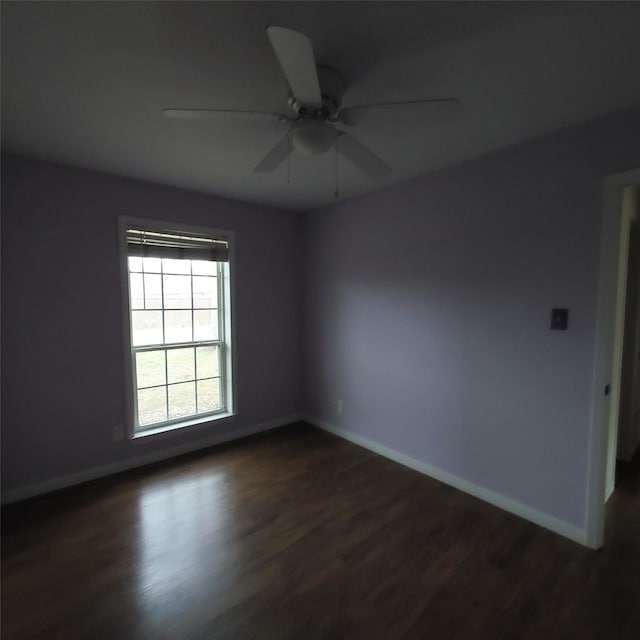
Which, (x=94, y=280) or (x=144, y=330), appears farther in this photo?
(x=144, y=330)

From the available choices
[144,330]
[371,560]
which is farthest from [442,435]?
[144,330]

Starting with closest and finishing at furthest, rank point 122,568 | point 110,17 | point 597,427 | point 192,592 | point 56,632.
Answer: point 110,17, point 56,632, point 192,592, point 122,568, point 597,427

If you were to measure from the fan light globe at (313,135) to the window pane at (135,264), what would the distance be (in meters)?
1.99

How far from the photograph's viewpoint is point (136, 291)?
288 cm

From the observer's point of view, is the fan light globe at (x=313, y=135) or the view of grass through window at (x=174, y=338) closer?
the fan light globe at (x=313, y=135)

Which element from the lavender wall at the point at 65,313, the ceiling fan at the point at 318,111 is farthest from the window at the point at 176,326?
the ceiling fan at the point at 318,111

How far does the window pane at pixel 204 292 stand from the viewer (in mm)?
3232

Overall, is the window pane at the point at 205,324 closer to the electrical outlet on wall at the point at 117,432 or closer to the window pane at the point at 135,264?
the window pane at the point at 135,264

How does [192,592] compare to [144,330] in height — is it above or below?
below

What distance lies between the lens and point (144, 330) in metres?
2.94

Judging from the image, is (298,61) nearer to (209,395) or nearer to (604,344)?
(604,344)

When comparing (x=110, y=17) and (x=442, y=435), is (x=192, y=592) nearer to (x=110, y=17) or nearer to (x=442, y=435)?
(x=442, y=435)

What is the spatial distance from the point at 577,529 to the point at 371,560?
4.08ft

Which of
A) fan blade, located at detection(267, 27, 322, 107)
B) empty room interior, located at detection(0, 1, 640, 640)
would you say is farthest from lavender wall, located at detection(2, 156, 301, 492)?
fan blade, located at detection(267, 27, 322, 107)
